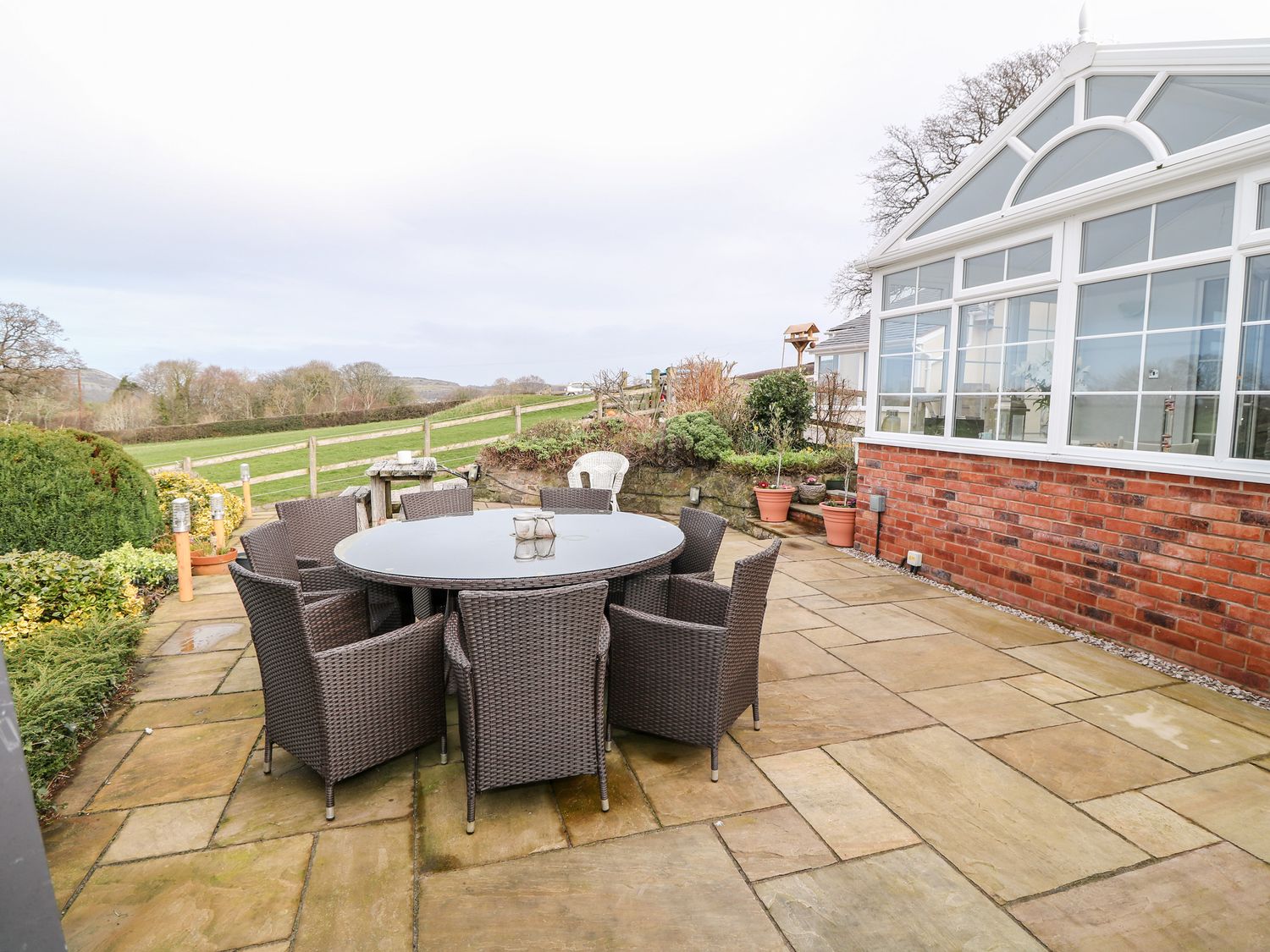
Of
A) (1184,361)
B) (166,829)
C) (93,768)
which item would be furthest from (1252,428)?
(93,768)

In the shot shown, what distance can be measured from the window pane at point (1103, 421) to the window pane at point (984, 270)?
103 cm

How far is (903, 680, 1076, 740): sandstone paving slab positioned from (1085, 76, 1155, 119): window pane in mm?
3172

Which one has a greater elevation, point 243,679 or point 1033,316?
point 1033,316

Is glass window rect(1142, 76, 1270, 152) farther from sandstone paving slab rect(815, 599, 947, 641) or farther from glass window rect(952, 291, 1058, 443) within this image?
sandstone paving slab rect(815, 599, 947, 641)

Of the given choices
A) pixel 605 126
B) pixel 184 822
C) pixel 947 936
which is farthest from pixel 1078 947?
pixel 605 126

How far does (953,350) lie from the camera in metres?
4.54

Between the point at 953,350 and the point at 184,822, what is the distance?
16.3 ft

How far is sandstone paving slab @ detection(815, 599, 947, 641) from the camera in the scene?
3639 mm

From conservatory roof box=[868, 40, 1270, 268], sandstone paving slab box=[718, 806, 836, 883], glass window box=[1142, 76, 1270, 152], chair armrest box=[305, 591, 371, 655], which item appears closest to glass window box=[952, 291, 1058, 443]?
conservatory roof box=[868, 40, 1270, 268]

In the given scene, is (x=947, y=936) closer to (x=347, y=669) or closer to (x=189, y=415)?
(x=347, y=669)

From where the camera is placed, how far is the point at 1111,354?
3.54 meters

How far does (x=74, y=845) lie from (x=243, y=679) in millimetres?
1225

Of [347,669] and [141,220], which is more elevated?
[141,220]

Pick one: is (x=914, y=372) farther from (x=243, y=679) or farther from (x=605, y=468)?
(x=243, y=679)
